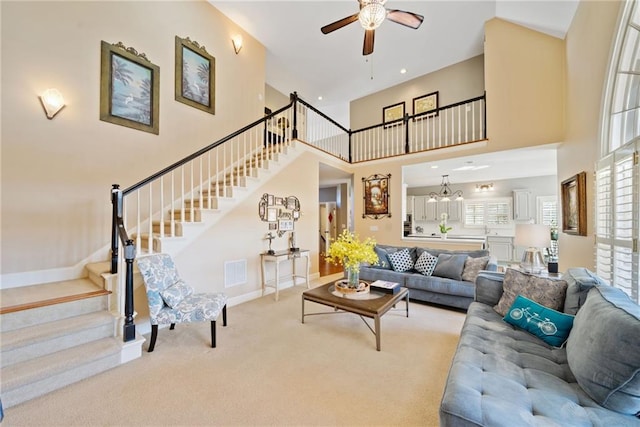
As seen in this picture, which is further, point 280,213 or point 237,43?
point 237,43

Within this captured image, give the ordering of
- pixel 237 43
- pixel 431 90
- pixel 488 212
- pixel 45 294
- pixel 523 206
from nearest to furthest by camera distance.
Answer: pixel 45 294
pixel 237 43
pixel 431 90
pixel 523 206
pixel 488 212

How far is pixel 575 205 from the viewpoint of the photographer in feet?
10.7

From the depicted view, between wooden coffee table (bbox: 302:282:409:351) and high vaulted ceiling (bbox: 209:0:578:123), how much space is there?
455 centimetres

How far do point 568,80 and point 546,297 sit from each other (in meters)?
3.58

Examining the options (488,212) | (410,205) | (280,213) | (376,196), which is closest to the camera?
(280,213)

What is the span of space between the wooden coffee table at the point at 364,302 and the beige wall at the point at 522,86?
145 inches

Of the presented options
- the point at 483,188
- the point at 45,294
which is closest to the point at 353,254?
the point at 45,294

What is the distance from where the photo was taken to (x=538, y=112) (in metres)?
4.26

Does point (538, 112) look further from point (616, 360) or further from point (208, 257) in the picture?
point (208, 257)

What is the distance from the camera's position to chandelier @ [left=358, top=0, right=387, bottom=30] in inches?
105

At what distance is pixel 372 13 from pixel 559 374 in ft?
11.2

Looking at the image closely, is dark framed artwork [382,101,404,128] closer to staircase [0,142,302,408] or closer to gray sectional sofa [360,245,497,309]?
gray sectional sofa [360,245,497,309]

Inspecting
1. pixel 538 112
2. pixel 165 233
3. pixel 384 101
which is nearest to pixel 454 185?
pixel 384 101

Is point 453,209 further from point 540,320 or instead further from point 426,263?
point 540,320
